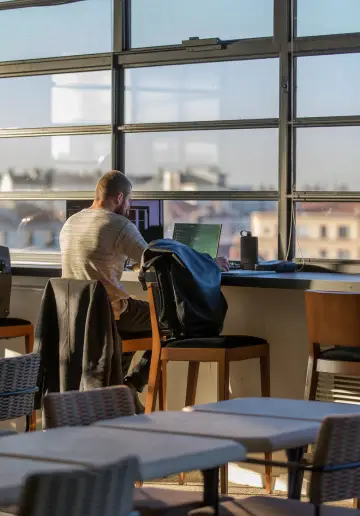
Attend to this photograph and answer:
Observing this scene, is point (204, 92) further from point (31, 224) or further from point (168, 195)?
point (31, 224)

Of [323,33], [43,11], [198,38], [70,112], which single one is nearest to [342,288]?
[323,33]

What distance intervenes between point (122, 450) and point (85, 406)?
56cm

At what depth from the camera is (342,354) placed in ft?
14.8

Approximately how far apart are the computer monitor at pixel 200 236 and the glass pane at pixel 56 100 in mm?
1215

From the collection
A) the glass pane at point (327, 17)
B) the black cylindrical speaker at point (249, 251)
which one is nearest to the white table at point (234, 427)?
the black cylindrical speaker at point (249, 251)

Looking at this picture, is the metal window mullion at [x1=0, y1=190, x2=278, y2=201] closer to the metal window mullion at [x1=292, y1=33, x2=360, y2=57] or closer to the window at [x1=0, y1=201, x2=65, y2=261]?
the window at [x1=0, y1=201, x2=65, y2=261]

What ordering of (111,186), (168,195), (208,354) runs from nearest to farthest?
(208,354), (111,186), (168,195)

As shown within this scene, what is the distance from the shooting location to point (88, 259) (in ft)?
17.8

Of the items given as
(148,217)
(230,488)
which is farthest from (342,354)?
(148,217)

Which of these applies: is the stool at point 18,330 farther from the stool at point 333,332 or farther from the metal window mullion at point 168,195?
the stool at point 333,332

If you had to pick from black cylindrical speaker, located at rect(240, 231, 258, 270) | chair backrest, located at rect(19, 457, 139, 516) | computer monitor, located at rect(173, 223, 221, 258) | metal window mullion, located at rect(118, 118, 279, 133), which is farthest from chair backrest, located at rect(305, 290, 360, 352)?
chair backrest, located at rect(19, 457, 139, 516)

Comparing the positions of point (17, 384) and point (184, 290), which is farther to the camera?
point (184, 290)

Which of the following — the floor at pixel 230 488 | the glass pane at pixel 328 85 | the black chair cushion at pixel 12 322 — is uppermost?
the glass pane at pixel 328 85

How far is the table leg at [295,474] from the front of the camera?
2.82 meters
